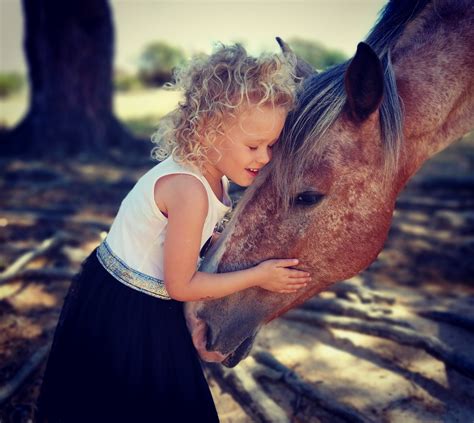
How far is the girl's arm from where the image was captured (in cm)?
174

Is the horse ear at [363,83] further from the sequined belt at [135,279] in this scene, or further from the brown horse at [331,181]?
the sequined belt at [135,279]

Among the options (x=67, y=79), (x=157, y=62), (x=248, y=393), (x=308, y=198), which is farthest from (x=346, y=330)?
(x=157, y=62)

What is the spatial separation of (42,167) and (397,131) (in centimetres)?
677

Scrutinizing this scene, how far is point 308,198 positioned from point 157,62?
3133 centimetres

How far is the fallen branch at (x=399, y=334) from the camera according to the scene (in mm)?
2713

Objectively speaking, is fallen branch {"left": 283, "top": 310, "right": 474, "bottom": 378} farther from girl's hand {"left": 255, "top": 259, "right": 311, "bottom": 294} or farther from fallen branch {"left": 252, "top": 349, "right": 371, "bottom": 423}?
girl's hand {"left": 255, "top": 259, "right": 311, "bottom": 294}

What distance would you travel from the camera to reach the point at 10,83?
23.8 meters

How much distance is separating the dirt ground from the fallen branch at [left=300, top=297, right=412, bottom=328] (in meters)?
0.09

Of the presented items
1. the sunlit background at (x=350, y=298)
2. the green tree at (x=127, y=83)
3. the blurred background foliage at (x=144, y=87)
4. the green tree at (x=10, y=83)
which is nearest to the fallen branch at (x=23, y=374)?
the sunlit background at (x=350, y=298)

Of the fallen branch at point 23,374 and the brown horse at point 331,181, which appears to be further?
the fallen branch at point 23,374

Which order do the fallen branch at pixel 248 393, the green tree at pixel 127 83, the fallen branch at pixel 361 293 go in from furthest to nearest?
the green tree at pixel 127 83, the fallen branch at pixel 361 293, the fallen branch at pixel 248 393

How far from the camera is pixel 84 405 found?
187 centimetres

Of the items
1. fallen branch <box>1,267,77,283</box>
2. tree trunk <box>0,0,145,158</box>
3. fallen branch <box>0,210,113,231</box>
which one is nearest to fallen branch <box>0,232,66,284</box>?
fallen branch <box>1,267,77,283</box>

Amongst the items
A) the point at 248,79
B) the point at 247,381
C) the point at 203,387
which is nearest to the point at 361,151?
the point at 248,79
